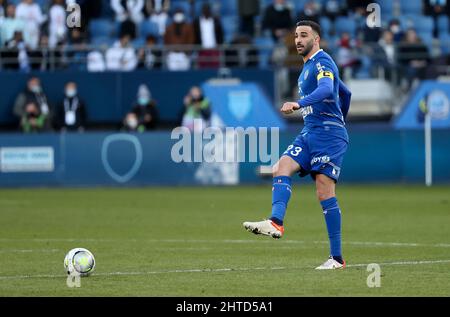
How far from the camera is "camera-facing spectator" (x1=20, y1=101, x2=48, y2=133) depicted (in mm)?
28328

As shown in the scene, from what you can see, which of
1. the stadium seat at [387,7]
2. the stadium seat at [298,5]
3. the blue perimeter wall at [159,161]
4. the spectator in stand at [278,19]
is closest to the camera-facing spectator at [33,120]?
the blue perimeter wall at [159,161]

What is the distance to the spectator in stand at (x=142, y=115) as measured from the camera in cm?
2875

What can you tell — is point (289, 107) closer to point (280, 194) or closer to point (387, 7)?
point (280, 194)

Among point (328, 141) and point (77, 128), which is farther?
point (77, 128)

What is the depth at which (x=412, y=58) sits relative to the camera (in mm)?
29875

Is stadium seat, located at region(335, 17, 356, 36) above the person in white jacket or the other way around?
the other way around

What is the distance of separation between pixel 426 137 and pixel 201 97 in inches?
217

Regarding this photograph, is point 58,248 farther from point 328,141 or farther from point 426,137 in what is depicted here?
point 426,137

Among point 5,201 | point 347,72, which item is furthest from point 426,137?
point 5,201

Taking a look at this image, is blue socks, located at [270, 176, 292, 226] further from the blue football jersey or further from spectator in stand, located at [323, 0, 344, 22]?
spectator in stand, located at [323, 0, 344, 22]

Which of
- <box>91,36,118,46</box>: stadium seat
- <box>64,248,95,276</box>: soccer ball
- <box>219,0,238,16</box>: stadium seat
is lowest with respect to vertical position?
<box>64,248,95,276</box>: soccer ball

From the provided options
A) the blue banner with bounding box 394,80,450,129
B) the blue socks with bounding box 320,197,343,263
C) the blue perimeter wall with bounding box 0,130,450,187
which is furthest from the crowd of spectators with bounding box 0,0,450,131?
the blue socks with bounding box 320,197,343,263

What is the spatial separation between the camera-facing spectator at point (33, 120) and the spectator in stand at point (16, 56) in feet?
3.29

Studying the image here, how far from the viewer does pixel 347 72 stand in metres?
28.9
